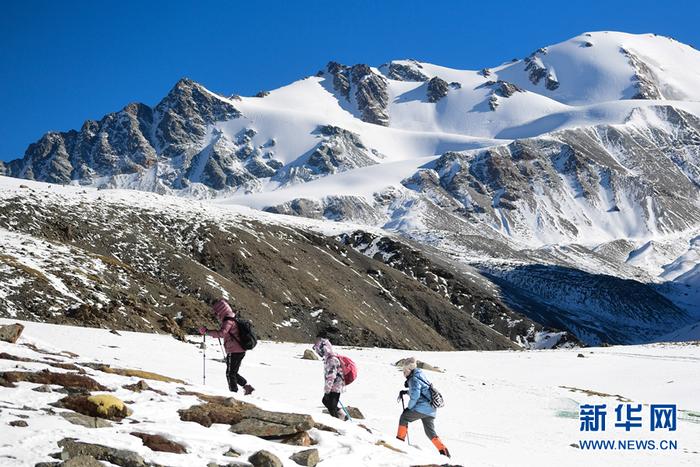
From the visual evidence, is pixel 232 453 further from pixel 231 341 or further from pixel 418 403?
pixel 231 341

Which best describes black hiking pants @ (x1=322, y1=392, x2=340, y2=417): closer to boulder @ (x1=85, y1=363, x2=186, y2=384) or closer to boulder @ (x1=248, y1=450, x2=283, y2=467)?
boulder @ (x1=85, y1=363, x2=186, y2=384)

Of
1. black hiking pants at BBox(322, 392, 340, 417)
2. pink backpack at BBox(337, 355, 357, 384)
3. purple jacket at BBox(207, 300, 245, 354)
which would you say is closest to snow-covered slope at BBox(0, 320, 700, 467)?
black hiking pants at BBox(322, 392, 340, 417)

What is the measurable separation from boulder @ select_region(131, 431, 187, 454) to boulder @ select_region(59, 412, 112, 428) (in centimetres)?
70

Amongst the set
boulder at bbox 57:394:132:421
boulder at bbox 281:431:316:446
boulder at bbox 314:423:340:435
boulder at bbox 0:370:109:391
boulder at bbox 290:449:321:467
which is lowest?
boulder at bbox 290:449:321:467

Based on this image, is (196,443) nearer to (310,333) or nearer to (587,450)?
(587,450)

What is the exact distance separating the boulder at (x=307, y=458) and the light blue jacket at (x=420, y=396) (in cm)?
379

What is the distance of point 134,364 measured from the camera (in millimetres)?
22875

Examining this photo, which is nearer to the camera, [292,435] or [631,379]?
[292,435]

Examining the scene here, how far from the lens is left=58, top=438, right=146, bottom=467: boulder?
1041cm

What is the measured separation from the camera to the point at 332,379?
16.7m

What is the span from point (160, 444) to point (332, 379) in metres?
5.88

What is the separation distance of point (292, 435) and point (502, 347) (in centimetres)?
9310

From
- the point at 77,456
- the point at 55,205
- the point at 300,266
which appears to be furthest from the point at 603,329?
the point at 77,456

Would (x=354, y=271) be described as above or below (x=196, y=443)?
above
